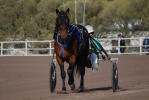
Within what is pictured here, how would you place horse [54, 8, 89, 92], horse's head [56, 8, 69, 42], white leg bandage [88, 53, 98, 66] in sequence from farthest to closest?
white leg bandage [88, 53, 98, 66], horse [54, 8, 89, 92], horse's head [56, 8, 69, 42]

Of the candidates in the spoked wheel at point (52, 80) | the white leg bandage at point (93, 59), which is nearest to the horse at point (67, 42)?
the spoked wheel at point (52, 80)

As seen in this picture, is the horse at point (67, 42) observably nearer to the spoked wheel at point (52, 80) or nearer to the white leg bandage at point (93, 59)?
the spoked wheel at point (52, 80)

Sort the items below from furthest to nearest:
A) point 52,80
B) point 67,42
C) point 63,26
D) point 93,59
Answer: point 93,59, point 52,80, point 67,42, point 63,26

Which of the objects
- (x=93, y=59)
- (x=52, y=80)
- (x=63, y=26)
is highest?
(x=63, y=26)

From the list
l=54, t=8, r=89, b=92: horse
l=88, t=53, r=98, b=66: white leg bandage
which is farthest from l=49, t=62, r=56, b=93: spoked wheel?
l=88, t=53, r=98, b=66: white leg bandage

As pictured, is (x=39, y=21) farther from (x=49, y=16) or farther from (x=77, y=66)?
(x=77, y=66)

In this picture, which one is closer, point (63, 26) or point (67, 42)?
point (63, 26)

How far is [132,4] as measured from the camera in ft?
92.5

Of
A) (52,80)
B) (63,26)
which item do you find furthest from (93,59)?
(63,26)

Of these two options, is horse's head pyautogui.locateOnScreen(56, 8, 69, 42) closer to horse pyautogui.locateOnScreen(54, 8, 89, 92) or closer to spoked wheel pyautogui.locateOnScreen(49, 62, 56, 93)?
horse pyautogui.locateOnScreen(54, 8, 89, 92)

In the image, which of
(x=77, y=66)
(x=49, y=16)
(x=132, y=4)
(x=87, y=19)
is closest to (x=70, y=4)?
(x=87, y=19)

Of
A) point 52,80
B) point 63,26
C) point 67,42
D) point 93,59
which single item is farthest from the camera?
point 93,59

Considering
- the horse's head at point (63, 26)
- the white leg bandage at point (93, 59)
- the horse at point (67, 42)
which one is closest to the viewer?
the horse's head at point (63, 26)

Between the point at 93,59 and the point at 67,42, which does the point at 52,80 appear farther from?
the point at 93,59
